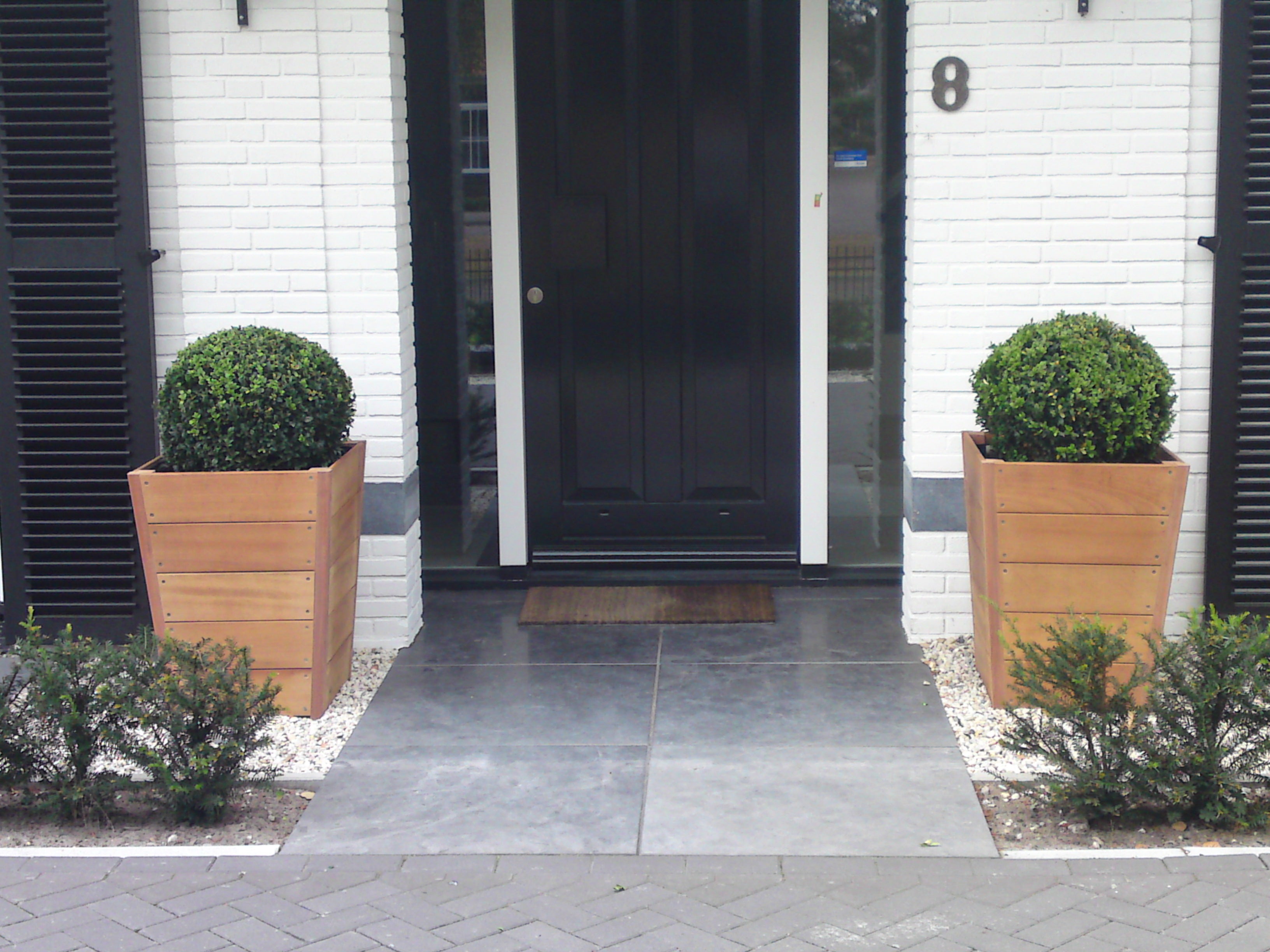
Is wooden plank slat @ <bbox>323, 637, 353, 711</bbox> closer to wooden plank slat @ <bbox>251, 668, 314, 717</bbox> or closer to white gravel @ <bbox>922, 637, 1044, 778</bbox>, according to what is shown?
wooden plank slat @ <bbox>251, 668, 314, 717</bbox>

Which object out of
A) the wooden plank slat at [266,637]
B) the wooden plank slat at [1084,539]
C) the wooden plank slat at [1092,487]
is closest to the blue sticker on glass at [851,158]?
the wooden plank slat at [1092,487]

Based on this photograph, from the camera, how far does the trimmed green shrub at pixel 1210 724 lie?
4023 millimetres

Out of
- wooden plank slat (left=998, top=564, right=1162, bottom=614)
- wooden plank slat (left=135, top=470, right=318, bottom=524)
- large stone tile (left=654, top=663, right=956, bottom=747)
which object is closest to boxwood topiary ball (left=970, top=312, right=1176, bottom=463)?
wooden plank slat (left=998, top=564, right=1162, bottom=614)

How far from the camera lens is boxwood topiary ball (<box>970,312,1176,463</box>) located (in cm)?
471

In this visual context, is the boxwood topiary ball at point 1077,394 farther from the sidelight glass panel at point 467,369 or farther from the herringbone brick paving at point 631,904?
the sidelight glass panel at point 467,369

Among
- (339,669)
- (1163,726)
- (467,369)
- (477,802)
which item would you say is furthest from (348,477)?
(1163,726)

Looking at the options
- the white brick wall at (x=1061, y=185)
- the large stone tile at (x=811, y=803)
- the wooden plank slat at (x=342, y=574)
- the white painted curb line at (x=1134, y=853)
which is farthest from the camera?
the white brick wall at (x=1061, y=185)

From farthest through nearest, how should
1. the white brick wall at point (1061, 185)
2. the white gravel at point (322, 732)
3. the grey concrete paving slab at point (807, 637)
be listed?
the grey concrete paving slab at point (807, 637), the white brick wall at point (1061, 185), the white gravel at point (322, 732)

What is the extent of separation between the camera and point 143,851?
409 cm

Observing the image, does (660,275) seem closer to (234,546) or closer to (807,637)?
(807,637)

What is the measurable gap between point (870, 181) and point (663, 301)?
3.21 ft

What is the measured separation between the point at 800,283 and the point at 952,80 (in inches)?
46.1

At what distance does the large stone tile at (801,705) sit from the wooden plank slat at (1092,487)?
79cm

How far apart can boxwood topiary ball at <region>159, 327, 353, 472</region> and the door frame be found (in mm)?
1512
